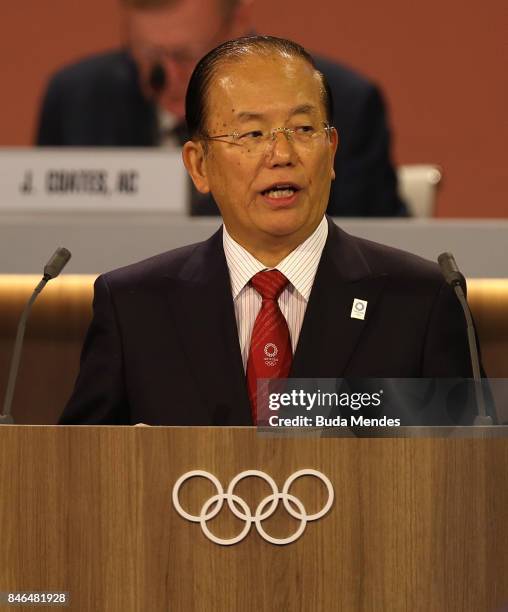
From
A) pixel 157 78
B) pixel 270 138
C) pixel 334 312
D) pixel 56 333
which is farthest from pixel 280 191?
pixel 157 78

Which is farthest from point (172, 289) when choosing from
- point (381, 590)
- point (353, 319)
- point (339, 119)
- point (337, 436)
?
point (339, 119)

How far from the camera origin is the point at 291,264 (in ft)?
6.13

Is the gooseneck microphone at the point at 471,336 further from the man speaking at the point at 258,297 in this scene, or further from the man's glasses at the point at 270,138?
the man's glasses at the point at 270,138

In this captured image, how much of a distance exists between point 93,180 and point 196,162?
0.72 meters

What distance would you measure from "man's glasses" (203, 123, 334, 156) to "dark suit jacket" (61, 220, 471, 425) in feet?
0.62

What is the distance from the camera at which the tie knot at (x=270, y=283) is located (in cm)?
185

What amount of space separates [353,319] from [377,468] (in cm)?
41

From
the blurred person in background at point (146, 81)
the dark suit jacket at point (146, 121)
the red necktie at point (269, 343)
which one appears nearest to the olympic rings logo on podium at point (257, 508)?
the red necktie at point (269, 343)

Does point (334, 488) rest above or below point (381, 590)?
above

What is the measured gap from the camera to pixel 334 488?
1.47 meters

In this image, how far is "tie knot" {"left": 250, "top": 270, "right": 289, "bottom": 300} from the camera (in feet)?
6.07

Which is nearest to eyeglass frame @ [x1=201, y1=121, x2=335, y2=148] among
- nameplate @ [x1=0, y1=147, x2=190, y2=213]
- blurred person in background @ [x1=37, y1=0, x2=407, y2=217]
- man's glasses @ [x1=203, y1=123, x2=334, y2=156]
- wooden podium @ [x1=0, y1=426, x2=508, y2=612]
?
man's glasses @ [x1=203, y1=123, x2=334, y2=156]

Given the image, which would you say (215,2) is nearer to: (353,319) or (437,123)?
(437,123)

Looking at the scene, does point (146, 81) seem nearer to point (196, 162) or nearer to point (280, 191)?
point (196, 162)
